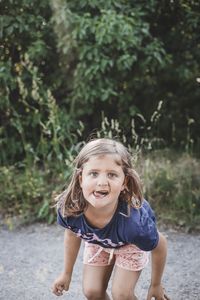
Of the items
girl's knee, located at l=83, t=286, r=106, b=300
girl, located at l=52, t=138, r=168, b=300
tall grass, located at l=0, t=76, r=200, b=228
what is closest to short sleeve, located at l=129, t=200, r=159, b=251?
girl, located at l=52, t=138, r=168, b=300

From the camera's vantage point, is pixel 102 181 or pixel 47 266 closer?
pixel 102 181

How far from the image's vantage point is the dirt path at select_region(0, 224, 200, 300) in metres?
3.28

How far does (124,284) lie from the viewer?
254 cm

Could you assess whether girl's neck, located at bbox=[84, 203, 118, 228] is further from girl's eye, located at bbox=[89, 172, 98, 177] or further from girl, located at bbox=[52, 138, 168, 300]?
girl's eye, located at bbox=[89, 172, 98, 177]

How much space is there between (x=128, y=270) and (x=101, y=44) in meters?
2.49

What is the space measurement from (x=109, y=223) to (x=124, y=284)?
30cm

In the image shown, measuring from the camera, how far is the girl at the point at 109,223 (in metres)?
2.41

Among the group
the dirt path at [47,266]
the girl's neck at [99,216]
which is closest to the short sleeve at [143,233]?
the girl's neck at [99,216]

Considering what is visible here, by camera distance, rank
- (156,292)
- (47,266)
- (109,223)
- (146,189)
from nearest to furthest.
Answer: (109,223)
(156,292)
(47,266)
(146,189)

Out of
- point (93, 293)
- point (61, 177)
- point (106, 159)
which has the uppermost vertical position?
point (106, 159)

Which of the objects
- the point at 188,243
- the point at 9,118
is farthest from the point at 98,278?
the point at 9,118

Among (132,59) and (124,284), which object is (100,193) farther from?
(132,59)

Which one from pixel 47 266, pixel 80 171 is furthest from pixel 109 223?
pixel 47 266

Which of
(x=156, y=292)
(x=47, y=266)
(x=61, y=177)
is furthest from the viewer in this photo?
(x=61, y=177)
